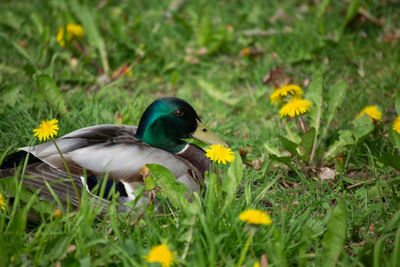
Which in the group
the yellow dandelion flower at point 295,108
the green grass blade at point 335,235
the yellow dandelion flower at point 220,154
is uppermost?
the yellow dandelion flower at point 220,154

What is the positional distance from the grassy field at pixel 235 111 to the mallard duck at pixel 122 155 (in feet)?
0.51

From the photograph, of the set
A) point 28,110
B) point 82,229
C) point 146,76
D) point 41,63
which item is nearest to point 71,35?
point 41,63

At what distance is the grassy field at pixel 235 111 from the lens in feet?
6.28

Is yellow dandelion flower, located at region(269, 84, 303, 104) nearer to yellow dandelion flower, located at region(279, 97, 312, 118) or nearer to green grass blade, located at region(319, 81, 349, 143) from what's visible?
yellow dandelion flower, located at region(279, 97, 312, 118)

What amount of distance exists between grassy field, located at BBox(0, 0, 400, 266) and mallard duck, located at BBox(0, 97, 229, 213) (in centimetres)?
16

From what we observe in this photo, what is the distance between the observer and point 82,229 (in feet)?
6.33

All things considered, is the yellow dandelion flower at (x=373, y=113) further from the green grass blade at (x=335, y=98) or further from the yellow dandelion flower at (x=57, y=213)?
the yellow dandelion flower at (x=57, y=213)

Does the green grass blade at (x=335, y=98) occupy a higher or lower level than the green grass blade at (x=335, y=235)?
higher

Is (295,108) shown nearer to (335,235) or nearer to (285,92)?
(285,92)

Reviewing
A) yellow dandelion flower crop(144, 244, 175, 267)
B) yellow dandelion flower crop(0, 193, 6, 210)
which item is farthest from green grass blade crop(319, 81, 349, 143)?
yellow dandelion flower crop(0, 193, 6, 210)

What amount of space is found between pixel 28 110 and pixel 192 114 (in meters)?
1.35

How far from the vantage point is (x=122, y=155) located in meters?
2.29

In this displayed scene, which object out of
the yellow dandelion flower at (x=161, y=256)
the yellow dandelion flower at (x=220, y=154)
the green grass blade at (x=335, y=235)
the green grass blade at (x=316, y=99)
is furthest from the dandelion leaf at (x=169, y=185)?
the green grass blade at (x=316, y=99)

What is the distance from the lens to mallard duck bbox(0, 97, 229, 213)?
2242 mm
